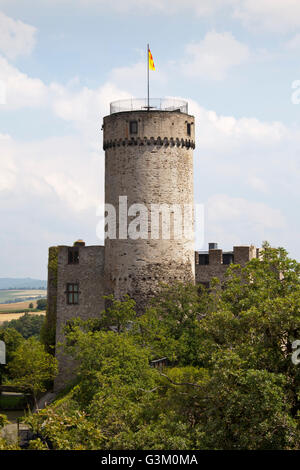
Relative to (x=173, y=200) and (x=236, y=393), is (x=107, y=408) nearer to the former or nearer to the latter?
(x=236, y=393)

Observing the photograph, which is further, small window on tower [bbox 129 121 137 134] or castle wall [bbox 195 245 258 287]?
castle wall [bbox 195 245 258 287]

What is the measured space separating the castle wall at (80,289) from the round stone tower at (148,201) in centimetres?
309

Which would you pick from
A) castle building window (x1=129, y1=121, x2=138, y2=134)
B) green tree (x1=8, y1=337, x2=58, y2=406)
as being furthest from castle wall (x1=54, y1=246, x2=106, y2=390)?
castle building window (x1=129, y1=121, x2=138, y2=134)

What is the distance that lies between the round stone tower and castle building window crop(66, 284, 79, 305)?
15.3 ft

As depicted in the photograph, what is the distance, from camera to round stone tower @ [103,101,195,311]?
4547cm

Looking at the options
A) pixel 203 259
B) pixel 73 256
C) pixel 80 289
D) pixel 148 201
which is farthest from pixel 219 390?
pixel 73 256

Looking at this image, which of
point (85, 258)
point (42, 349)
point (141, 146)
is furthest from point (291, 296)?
point (42, 349)

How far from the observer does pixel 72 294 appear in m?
50.8

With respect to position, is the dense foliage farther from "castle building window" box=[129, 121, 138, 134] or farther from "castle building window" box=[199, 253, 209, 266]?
"castle building window" box=[129, 121, 138, 134]

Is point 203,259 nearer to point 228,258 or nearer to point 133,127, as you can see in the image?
point 228,258

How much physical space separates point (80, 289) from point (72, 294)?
0.85m

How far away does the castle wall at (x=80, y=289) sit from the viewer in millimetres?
49969

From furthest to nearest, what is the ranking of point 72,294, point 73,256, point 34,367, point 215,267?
1. point 34,367
2. point 73,256
3. point 72,294
4. point 215,267

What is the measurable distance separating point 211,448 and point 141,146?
26.4 metres
